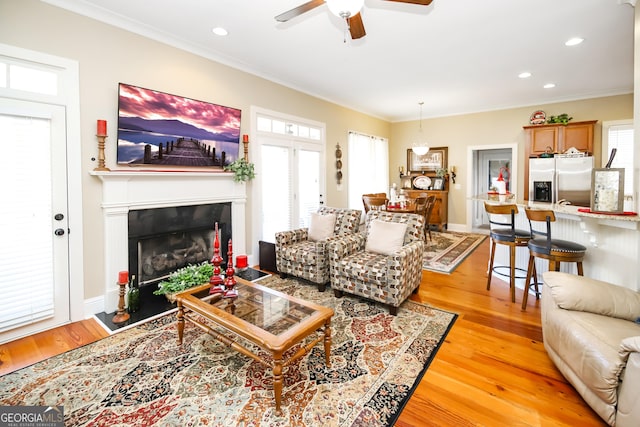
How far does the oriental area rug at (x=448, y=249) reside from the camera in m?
4.65

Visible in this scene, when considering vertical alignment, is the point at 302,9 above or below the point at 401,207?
above

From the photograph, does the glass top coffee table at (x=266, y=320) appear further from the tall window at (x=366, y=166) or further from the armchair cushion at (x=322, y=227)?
the tall window at (x=366, y=166)

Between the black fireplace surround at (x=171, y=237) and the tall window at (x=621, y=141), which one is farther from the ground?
the tall window at (x=621, y=141)

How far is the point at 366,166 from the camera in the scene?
7.34 metres

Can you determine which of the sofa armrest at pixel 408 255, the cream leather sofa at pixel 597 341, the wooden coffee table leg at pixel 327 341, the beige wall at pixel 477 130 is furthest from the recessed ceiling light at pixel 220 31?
the beige wall at pixel 477 130

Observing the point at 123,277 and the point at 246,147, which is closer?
the point at 123,277

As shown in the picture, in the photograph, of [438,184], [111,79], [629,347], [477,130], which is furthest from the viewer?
[438,184]

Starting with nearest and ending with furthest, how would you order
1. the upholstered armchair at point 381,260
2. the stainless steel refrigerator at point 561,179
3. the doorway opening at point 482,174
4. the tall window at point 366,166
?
the upholstered armchair at point 381,260 < the stainless steel refrigerator at point 561,179 < the tall window at point 366,166 < the doorway opening at point 482,174

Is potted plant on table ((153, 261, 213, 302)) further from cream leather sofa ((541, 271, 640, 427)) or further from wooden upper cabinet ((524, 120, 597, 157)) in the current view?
wooden upper cabinet ((524, 120, 597, 157))

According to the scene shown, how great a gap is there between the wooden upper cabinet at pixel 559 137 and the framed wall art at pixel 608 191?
13.8ft

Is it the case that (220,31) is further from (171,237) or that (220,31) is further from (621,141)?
(621,141)

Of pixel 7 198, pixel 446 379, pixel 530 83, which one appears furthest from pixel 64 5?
pixel 530 83

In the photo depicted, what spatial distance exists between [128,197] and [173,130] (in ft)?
3.05

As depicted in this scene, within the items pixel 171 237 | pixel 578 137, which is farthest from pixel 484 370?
Answer: pixel 578 137
